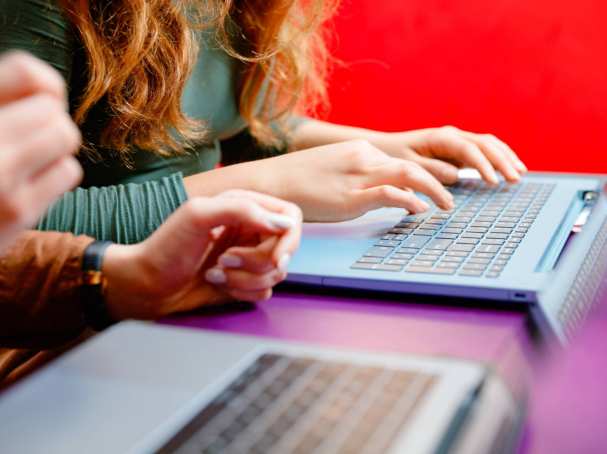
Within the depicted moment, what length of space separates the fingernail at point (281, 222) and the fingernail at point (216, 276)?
0.06 m

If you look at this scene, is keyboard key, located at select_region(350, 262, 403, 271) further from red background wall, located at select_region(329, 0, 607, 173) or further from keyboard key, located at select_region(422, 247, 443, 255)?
red background wall, located at select_region(329, 0, 607, 173)

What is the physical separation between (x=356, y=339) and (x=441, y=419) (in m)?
0.17

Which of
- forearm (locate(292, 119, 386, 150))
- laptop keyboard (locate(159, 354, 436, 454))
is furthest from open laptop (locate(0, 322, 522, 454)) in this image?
forearm (locate(292, 119, 386, 150))

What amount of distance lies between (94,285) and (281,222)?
0.55ft

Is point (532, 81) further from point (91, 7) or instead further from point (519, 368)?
point (519, 368)

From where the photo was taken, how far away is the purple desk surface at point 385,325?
546mm

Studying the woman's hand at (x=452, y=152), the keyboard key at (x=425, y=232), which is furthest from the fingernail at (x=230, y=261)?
the woman's hand at (x=452, y=152)

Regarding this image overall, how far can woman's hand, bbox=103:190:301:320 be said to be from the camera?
0.61m

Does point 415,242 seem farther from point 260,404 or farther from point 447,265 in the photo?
point 260,404

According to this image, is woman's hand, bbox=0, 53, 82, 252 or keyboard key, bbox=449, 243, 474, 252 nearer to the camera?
woman's hand, bbox=0, 53, 82, 252

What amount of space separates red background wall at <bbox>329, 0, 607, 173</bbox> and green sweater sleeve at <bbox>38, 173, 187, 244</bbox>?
882mm

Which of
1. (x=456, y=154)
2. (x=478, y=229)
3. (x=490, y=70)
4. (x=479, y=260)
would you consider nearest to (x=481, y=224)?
(x=478, y=229)

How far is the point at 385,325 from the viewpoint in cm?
59

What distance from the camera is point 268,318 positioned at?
0.63 metres
